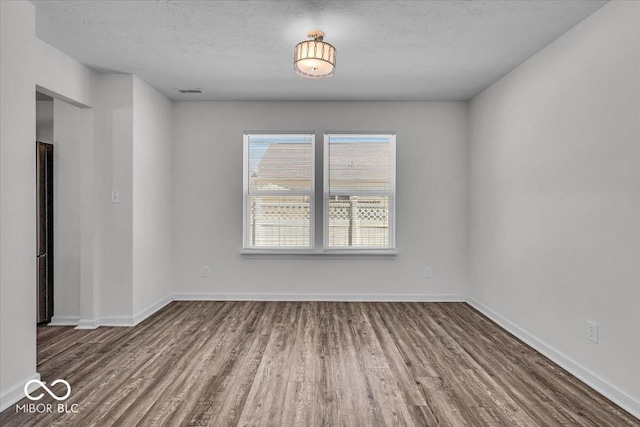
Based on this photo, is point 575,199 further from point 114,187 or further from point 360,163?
point 114,187

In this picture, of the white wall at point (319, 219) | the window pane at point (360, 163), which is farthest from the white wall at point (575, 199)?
the window pane at point (360, 163)

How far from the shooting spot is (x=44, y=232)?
3.63m

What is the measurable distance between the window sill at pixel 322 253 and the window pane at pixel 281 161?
2.68 ft

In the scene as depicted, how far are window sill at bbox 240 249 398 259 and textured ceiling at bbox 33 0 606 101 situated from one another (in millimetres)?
2023

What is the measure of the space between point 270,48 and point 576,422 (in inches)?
134

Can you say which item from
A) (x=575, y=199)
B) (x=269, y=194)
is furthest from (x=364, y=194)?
(x=575, y=199)

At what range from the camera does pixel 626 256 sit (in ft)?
7.06

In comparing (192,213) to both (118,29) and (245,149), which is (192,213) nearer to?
(245,149)

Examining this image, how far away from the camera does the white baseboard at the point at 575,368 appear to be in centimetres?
212

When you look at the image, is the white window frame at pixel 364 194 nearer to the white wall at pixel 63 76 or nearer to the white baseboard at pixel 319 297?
the white baseboard at pixel 319 297

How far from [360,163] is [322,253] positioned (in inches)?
50.8

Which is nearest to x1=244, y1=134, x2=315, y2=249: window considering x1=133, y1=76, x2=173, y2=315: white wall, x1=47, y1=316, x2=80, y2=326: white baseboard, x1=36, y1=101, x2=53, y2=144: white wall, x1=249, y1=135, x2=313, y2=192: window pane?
x1=249, y1=135, x2=313, y2=192: window pane

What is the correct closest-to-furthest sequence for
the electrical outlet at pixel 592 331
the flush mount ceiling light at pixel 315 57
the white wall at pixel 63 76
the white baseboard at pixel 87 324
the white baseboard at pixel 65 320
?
1. the electrical outlet at pixel 592 331
2. the flush mount ceiling light at pixel 315 57
3. the white wall at pixel 63 76
4. the white baseboard at pixel 87 324
5. the white baseboard at pixel 65 320

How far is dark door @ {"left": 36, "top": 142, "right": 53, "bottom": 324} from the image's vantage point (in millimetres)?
3576
